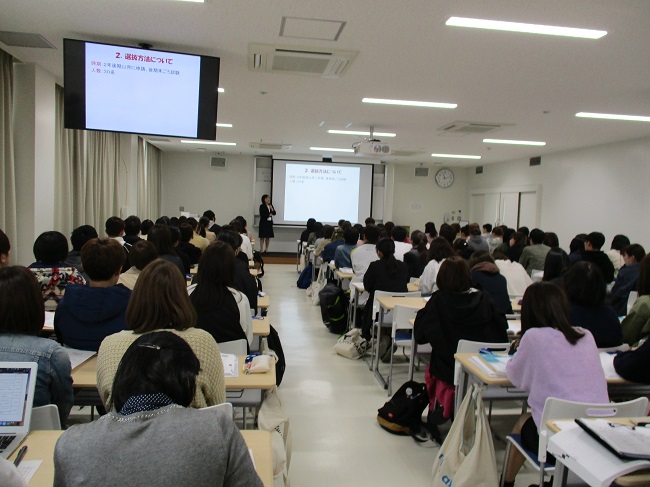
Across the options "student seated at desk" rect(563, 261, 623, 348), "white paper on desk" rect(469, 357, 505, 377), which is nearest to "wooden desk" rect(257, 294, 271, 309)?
"white paper on desk" rect(469, 357, 505, 377)

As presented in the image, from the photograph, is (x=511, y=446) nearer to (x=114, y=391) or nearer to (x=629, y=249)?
(x=114, y=391)

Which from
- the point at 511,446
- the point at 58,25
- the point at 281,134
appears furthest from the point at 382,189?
the point at 511,446

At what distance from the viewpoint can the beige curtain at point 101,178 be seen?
6.93 metres

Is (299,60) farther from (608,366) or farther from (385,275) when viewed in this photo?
(608,366)

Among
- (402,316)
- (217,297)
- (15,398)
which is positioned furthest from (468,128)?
(15,398)

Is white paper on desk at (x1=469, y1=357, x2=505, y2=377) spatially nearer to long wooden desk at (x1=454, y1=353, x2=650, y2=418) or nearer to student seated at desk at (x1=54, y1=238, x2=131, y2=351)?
long wooden desk at (x1=454, y1=353, x2=650, y2=418)

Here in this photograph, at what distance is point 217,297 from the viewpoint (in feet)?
9.37

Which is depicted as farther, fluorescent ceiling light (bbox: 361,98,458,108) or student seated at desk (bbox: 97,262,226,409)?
fluorescent ceiling light (bbox: 361,98,458,108)

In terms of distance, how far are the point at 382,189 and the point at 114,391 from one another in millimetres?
12970

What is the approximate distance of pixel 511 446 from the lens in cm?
260

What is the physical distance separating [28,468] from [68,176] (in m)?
5.47

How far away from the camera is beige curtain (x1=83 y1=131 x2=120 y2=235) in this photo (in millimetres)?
6934

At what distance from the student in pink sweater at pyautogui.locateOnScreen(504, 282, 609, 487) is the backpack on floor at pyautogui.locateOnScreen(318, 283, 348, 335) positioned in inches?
146

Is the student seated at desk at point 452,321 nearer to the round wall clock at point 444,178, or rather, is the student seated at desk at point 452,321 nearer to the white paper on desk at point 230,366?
the white paper on desk at point 230,366
